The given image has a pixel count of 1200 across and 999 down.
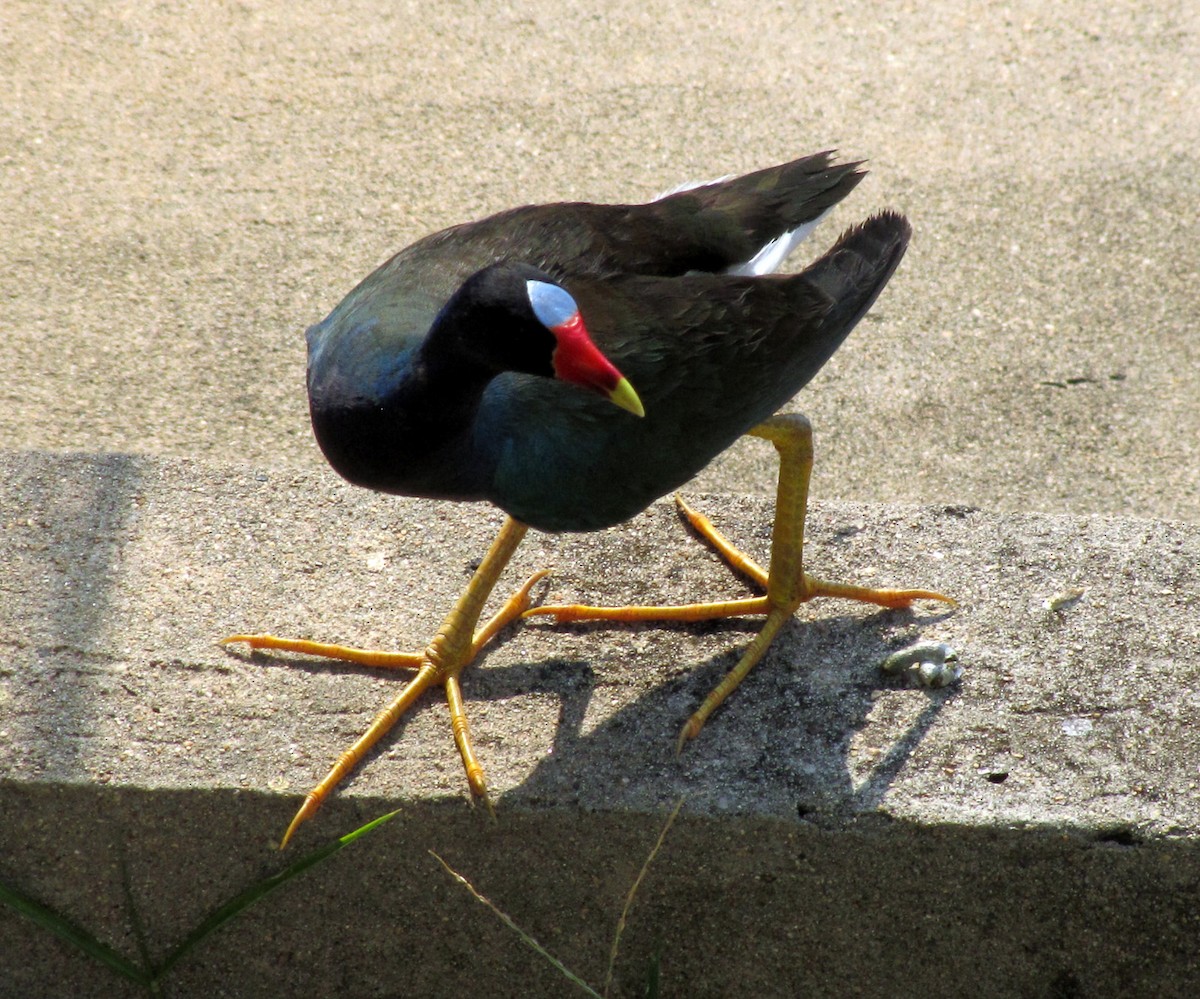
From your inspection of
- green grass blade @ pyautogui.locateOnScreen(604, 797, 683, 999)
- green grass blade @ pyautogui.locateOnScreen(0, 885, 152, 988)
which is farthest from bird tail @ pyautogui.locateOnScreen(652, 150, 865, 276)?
green grass blade @ pyautogui.locateOnScreen(0, 885, 152, 988)

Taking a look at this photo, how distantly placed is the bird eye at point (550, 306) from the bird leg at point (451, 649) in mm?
603

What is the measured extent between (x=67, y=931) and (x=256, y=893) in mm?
370

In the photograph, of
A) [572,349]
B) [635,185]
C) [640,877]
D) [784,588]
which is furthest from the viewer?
[635,185]

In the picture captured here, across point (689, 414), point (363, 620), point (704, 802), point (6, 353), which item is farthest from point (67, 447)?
point (704, 802)

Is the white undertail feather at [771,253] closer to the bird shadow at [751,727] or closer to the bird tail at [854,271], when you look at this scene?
the bird tail at [854,271]

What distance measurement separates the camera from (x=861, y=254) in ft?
8.97

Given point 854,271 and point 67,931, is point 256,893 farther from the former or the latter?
point 854,271

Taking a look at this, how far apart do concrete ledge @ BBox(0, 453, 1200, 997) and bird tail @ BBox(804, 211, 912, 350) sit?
63 cm

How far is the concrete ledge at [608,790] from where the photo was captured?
2.29m

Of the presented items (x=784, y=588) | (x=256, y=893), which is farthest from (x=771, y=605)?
(x=256, y=893)

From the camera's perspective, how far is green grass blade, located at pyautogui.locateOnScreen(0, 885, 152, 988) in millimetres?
2314

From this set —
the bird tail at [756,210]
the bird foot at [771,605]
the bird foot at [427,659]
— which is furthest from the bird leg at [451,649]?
the bird tail at [756,210]

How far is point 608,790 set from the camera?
91.3 inches

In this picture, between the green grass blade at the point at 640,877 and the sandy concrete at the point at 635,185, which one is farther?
the sandy concrete at the point at 635,185
